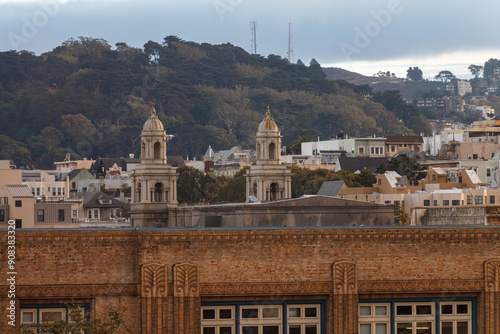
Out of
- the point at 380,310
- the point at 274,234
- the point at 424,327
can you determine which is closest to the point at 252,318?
the point at 274,234

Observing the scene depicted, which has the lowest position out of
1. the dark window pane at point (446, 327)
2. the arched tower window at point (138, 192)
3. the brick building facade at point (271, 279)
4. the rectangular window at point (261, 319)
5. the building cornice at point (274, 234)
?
the dark window pane at point (446, 327)

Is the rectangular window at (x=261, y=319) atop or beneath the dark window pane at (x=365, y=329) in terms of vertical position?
atop

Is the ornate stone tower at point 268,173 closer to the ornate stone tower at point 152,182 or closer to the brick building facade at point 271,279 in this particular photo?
the ornate stone tower at point 152,182

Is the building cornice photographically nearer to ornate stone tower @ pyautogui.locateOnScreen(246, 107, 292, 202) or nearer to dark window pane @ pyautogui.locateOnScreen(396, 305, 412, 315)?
dark window pane @ pyautogui.locateOnScreen(396, 305, 412, 315)

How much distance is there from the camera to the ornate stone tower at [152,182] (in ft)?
333

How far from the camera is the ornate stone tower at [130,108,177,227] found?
101 metres

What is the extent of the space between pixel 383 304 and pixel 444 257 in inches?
74.6

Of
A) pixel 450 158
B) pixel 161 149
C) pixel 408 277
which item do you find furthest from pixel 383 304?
pixel 450 158

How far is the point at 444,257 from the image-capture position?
32.1 m

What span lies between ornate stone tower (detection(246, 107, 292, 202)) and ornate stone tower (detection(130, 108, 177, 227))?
659cm

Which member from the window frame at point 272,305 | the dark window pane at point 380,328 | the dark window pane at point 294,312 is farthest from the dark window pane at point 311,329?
the dark window pane at point 380,328

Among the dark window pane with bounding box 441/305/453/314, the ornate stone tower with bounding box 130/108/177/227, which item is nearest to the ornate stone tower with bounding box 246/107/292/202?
the ornate stone tower with bounding box 130/108/177/227

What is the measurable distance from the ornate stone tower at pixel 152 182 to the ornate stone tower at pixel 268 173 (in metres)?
6.59

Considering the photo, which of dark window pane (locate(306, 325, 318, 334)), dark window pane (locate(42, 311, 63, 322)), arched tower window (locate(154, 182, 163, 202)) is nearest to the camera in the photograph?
dark window pane (locate(42, 311, 63, 322))
